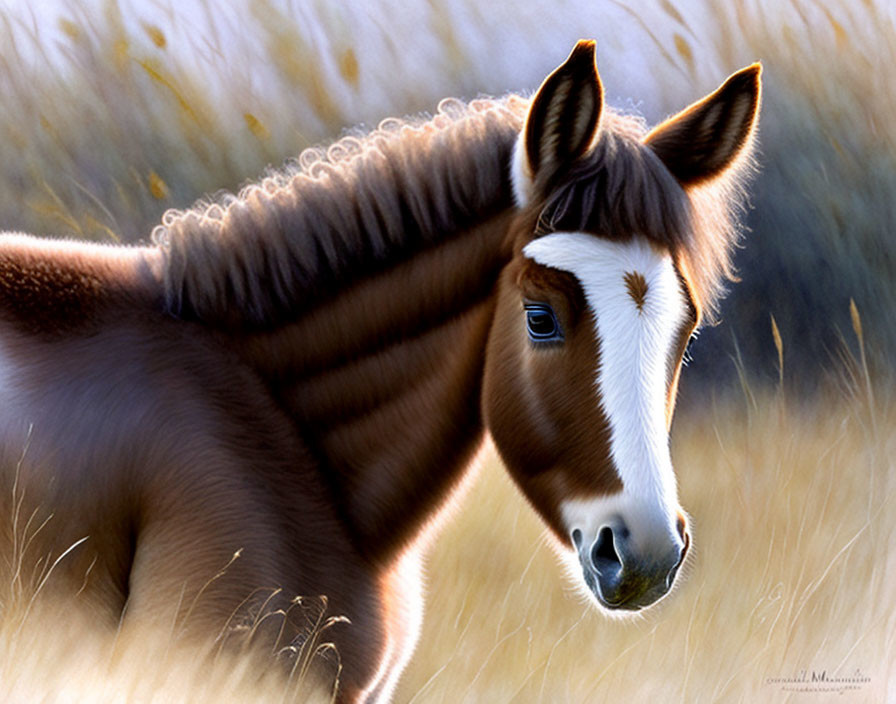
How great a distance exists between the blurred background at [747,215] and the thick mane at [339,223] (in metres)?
1.29

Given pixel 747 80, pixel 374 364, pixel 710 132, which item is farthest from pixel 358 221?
pixel 747 80

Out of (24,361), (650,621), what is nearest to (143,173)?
(24,361)

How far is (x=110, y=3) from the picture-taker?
3768mm

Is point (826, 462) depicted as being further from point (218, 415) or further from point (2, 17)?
point (2, 17)

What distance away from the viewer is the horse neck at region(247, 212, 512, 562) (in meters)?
2.57

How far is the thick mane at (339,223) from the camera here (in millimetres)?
2545

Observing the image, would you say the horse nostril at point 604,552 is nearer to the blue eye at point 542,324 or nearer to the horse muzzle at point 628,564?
the horse muzzle at point 628,564

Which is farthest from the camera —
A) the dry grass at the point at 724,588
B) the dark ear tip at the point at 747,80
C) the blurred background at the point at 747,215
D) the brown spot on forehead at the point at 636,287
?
the blurred background at the point at 747,215

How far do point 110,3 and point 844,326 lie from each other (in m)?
3.21

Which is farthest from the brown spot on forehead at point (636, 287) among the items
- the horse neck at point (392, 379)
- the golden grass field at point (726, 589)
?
the golden grass field at point (726, 589)

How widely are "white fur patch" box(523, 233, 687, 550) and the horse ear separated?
1.45 ft

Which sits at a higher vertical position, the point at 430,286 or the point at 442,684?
the point at 430,286

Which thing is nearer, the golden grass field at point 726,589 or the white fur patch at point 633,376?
the white fur patch at point 633,376

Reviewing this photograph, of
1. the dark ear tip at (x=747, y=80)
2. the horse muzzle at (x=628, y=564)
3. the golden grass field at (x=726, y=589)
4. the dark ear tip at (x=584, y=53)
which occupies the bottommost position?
the golden grass field at (x=726, y=589)
